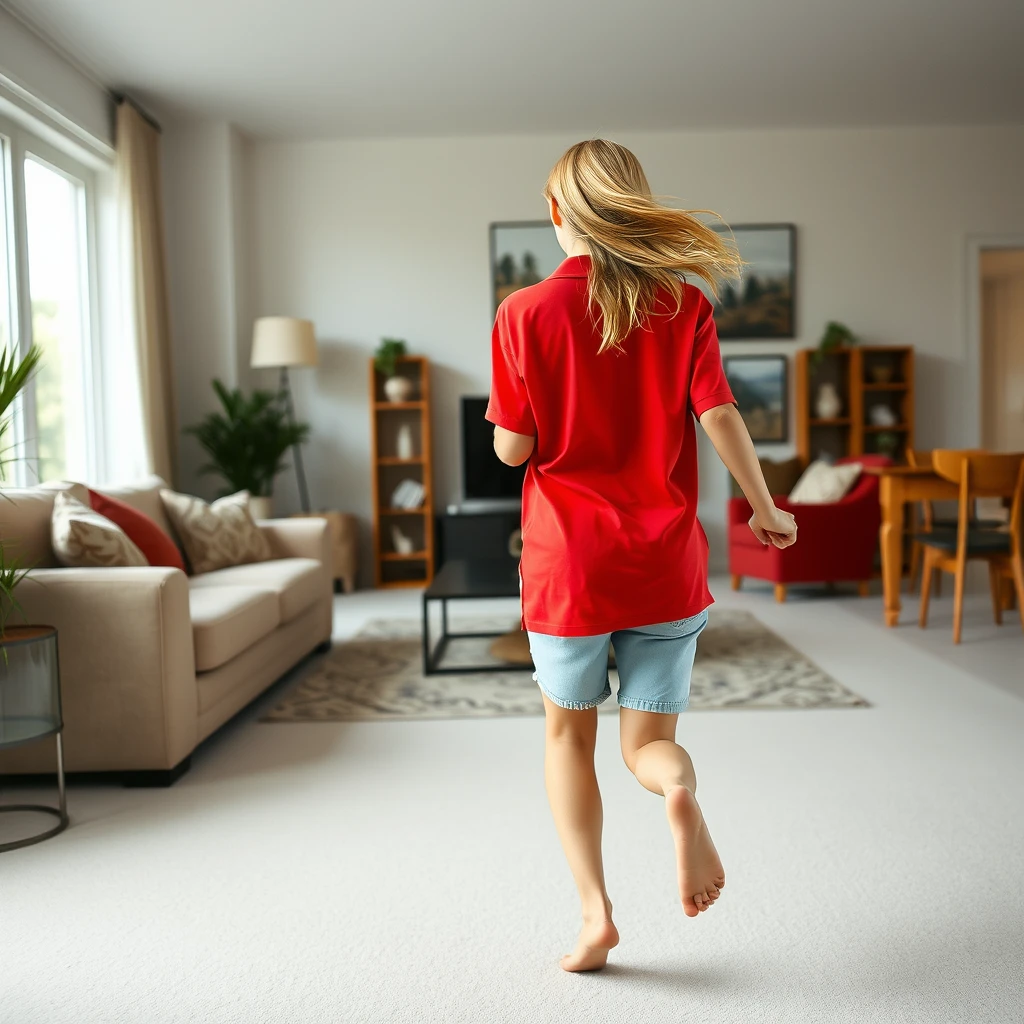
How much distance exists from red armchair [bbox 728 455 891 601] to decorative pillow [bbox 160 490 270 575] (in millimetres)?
2822

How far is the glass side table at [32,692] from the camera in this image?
7.79ft

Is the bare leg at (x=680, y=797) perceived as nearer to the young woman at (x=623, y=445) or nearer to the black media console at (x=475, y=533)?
the young woman at (x=623, y=445)

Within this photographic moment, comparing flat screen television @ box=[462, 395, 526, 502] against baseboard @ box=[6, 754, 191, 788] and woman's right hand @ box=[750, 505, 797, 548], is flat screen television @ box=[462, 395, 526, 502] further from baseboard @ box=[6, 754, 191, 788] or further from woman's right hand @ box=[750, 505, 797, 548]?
woman's right hand @ box=[750, 505, 797, 548]

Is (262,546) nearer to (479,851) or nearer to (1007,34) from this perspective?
(479,851)

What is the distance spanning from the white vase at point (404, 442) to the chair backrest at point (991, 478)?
11.3 ft

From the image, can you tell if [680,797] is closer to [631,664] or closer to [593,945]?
[631,664]

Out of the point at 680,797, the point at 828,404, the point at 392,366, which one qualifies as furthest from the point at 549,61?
the point at 680,797

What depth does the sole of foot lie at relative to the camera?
159 cm

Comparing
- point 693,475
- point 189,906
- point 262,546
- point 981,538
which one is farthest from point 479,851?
point 981,538

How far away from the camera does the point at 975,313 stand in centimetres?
677

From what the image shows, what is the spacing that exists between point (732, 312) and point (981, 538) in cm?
278

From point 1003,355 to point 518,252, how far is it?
587cm

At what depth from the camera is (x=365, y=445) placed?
270 inches

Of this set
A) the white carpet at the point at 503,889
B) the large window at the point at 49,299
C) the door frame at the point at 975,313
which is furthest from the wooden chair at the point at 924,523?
the large window at the point at 49,299
